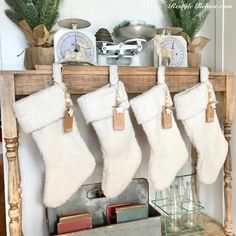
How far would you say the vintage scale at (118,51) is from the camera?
109 cm

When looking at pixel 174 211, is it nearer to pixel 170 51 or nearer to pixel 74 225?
pixel 74 225

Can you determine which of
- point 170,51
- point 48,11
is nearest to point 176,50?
point 170,51

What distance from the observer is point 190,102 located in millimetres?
1051

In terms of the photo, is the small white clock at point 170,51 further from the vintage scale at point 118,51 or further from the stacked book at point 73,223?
the stacked book at point 73,223

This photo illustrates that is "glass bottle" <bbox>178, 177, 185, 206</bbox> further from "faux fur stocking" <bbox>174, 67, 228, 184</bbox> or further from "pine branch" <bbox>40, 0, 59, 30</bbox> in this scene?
"pine branch" <bbox>40, 0, 59, 30</bbox>

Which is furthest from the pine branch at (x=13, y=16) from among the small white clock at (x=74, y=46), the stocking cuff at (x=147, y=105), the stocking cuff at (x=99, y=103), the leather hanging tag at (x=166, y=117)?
the leather hanging tag at (x=166, y=117)

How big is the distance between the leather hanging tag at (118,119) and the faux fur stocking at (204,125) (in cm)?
22

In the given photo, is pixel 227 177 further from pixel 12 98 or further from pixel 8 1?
pixel 8 1

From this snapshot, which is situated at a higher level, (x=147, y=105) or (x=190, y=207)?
(x=147, y=105)

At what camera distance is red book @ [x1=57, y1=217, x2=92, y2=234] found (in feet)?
3.33

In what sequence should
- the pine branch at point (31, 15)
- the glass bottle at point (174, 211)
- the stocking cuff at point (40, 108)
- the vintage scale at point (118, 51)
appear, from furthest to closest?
the glass bottle at point (174, 211) → the vintage scale at point (118, 51) → the pine branch at point (31, 15) → the stocking cuff at point (40, 108)

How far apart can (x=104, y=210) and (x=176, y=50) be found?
0.69m

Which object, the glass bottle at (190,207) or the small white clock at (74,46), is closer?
the small white clock at (74,46)

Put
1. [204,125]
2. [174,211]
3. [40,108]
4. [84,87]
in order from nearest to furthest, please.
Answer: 1. [40,108]
2. [84,87]
3. [204,125]
4. [174,211]
